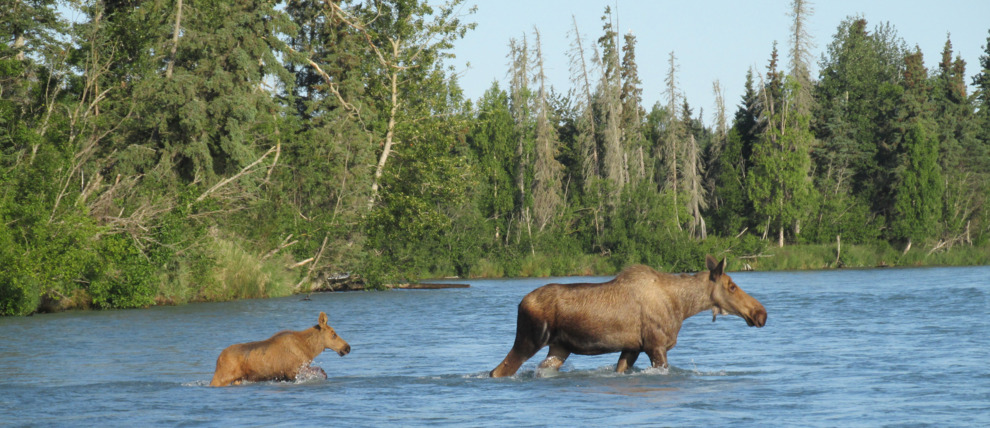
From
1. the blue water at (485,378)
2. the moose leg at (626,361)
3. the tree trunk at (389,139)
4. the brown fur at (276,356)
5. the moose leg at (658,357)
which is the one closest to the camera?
the blue water at (485,378)

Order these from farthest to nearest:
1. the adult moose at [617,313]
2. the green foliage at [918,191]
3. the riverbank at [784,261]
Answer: the green foliage at [918,191] < the riverbank at [784,261] < the adult moose at [617,313]

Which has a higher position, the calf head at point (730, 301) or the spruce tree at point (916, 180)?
the spruce tree at point (916, 180)

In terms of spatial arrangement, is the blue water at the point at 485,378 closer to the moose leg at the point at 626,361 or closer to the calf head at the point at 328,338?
the moose leg at the point at 626,361

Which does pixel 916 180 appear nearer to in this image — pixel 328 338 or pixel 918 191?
pixel 918 191

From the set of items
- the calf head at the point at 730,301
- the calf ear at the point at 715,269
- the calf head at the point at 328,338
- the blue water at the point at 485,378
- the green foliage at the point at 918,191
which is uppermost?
the green foliage at the point at 918,191

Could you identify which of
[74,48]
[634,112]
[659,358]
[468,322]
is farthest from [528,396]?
[634,112]

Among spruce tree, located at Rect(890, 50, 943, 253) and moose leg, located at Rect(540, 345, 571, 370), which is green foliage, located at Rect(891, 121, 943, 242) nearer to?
spruce tree, located at Rect(890, 50, 943, 253)

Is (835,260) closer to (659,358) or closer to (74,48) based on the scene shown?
(74,48)

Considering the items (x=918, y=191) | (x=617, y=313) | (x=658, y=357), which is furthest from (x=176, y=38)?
(x=918, y=191)

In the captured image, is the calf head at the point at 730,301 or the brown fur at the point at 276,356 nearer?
the brown fur at the point at 276,356

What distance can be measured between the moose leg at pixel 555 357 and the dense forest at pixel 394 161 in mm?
19237

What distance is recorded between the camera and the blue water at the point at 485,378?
37.9ft

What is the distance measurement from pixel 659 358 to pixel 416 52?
133ft

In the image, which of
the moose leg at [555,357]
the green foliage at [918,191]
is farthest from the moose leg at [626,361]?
the green foliage at [918,191]
